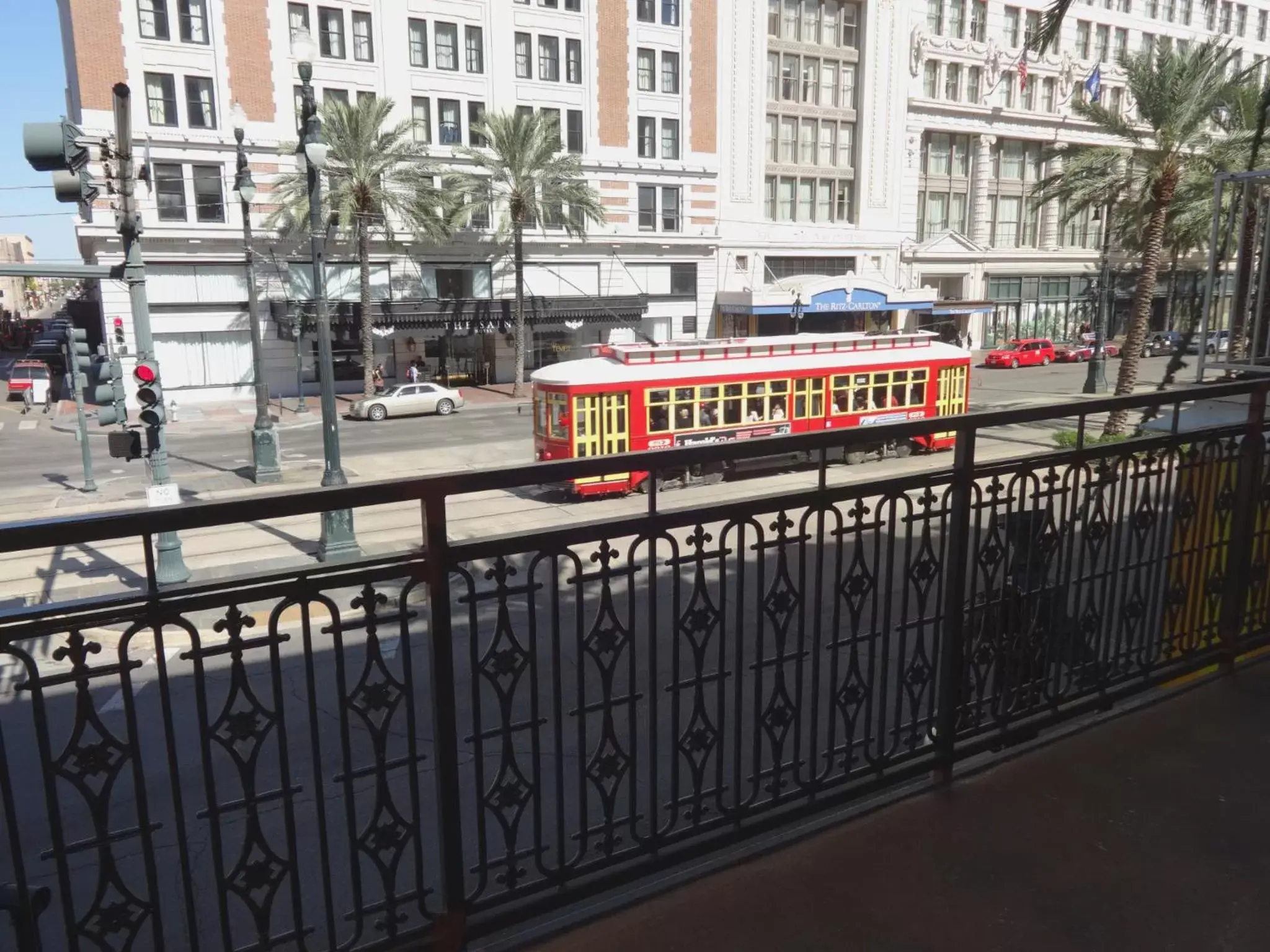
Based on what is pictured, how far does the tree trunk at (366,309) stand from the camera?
119ft

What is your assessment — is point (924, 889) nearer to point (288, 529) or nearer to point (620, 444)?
point (288, 529)

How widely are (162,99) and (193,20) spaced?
3.30m

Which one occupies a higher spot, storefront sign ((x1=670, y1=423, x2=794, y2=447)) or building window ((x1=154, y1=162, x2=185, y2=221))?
building window ((x1=154, y1=162, x2=185, y2=221))

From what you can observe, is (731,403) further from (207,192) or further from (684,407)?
(207,192)

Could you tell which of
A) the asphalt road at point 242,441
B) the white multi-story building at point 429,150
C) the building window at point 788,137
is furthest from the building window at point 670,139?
the asphalt road at point 242,441

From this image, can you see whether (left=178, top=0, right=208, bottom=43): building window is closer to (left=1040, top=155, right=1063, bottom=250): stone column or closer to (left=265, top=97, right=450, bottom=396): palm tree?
(left=265, top=97, right=450, bottom=396): palm tree

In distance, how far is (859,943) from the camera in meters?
3.06

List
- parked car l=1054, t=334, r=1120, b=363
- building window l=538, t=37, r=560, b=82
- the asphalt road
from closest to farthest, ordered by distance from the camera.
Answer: the asphalt road, building window l=538, t=37, r=560, b=82, parked car l=1054, t=334, r=1120, b=363

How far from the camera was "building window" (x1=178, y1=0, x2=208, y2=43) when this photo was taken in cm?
3541

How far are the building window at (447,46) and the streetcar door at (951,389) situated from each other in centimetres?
2733

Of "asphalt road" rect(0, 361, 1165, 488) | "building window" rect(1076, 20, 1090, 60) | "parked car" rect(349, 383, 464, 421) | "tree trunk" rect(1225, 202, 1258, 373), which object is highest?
"building window" rect(1076, 20, 1090, 60)

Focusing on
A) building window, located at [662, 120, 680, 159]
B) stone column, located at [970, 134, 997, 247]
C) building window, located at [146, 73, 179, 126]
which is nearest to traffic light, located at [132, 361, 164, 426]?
building window, located at [146, 73, 179, 126]

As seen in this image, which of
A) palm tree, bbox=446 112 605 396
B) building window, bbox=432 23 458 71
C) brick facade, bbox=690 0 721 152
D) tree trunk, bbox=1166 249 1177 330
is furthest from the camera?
brick facade, bbox=690 0 721 152

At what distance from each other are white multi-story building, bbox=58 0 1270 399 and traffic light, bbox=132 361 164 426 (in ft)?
75.3
